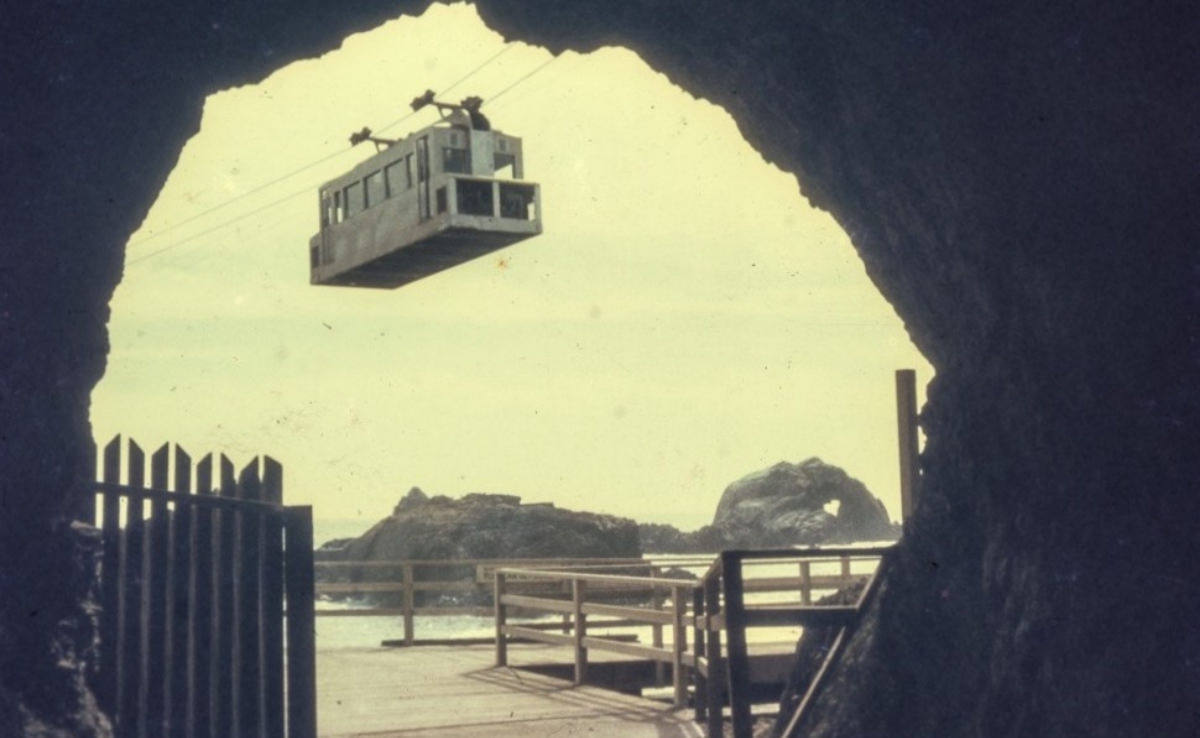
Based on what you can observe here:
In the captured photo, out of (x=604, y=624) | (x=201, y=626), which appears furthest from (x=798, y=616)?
(x=604, y=624)

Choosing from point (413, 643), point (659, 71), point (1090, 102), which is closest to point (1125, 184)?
point (1090, 102)

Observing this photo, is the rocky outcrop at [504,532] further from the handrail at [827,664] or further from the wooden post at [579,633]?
the handrail at [827,664]

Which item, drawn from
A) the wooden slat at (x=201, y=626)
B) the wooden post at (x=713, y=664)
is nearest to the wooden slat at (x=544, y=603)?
the wooden post at (x=713, y=664)

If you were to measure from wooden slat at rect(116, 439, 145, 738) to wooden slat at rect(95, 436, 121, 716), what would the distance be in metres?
0.03

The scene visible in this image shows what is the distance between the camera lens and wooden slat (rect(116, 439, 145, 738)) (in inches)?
263

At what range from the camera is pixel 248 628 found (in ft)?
22.5

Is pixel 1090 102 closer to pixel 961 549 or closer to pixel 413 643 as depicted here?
pixel 961 549

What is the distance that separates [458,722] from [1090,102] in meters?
7.10

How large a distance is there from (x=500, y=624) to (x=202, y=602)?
9794mm

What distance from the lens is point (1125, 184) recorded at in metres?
7.66

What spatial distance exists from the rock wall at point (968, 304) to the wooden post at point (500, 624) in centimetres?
740

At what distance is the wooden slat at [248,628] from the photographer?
22.4 ft

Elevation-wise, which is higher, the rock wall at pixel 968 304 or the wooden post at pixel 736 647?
the rock wall at pixel 968 304

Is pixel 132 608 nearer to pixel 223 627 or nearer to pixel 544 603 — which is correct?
pixel 223 627
